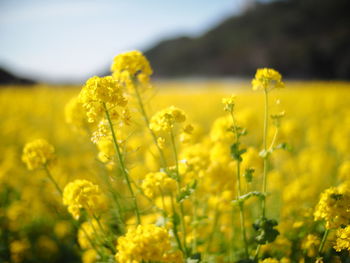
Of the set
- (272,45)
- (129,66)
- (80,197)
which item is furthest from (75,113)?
(272,45)

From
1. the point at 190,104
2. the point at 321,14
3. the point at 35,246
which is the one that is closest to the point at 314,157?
the point at 35,246

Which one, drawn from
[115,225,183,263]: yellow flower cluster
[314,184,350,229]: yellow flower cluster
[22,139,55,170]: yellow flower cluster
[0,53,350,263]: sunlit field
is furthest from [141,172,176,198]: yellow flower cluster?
[314,184,350,229]: yellow flower cluster

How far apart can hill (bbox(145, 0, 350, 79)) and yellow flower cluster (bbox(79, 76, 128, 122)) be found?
75.8 feet

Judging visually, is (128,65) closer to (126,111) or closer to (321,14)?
(126,111)

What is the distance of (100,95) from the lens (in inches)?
72.4

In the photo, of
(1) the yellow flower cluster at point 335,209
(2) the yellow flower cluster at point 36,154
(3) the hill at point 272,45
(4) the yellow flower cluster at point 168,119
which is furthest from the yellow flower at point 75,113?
(3) the hill at point 272,45

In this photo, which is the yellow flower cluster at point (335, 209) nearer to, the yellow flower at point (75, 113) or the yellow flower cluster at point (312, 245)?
the yellow flower cluster at point (312, 245)

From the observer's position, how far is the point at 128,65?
2.37 meters

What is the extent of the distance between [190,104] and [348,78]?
14584 millimetres

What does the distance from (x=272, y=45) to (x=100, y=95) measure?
33962mm

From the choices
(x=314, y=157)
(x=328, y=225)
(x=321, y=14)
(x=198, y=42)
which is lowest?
(x=328, y=225)

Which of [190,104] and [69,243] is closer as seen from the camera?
[69,243]

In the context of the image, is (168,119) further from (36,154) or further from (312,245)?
(312,245)

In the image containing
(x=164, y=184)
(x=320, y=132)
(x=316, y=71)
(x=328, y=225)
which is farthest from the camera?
(x=316, y=71)
